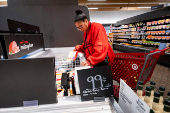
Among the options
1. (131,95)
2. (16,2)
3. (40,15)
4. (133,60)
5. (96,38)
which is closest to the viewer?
(131,95)

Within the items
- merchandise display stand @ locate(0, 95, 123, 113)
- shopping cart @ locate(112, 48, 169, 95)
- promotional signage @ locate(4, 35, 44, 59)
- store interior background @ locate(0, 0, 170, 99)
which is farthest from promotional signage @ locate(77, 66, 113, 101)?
store interior background @ locate(0, 0, 170, 99)

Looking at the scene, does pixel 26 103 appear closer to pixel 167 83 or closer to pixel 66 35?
pixel 66 35

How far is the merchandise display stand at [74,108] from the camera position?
794 millimetres

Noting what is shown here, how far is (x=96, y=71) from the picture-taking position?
895 millimetres

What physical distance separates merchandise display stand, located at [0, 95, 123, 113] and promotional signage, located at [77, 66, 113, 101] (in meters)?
0.05

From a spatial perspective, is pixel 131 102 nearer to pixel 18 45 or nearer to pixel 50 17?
pixel 18 45

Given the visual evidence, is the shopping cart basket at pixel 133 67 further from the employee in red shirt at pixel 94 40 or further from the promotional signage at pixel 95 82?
the promotional signage at pixel 95 82

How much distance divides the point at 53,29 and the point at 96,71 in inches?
104

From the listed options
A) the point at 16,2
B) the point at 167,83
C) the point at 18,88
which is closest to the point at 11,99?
the point at 18,88

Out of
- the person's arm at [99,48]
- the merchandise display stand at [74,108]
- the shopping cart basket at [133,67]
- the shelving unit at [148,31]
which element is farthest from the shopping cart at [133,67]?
the shelving unit at [148,31]

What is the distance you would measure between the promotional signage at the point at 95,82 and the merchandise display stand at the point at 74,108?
5 cm

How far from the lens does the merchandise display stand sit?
794 millimetres

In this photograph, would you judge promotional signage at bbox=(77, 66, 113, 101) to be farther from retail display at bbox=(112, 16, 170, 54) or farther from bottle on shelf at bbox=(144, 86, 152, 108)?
retail display at bbox=(112, 16, 170, 54)

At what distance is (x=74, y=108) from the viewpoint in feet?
2.72
